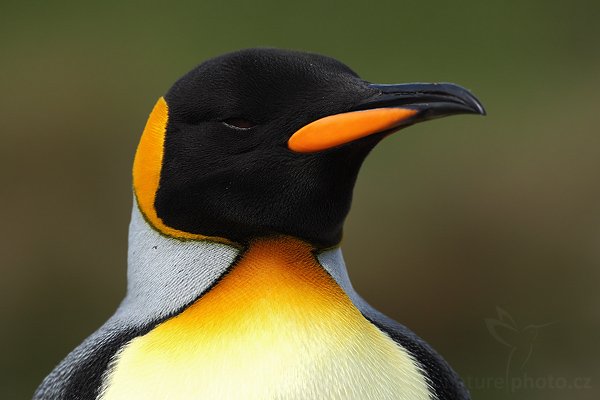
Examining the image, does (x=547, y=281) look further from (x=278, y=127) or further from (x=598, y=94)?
(x=278, y=127)

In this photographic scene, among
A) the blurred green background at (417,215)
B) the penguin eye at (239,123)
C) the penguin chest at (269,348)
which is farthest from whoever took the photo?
the blurred green background at (417,215)

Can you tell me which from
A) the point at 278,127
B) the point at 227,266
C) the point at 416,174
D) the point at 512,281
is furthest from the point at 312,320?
the point at 416,174

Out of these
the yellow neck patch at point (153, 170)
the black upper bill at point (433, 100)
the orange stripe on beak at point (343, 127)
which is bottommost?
the yellow neck patch at point (153, 170)

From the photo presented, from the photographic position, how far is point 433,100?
1.39m

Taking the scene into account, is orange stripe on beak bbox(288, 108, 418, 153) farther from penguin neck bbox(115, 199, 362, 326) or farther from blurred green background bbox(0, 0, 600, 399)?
blurred green background bbox(0, 0, 600, 399)

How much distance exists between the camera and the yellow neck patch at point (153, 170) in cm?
153

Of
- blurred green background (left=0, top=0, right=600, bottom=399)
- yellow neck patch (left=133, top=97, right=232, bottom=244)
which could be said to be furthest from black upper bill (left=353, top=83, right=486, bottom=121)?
blurred green background (left=0, top=0, right=600, bottom=399)

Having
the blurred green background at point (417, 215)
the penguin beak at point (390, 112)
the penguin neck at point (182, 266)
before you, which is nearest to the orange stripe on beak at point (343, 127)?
the penguin beak at point (390, 112)

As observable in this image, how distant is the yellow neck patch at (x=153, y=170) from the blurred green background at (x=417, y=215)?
2359 mm

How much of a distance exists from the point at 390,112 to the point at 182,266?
0.40 metres

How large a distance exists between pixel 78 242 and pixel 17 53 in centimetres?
226

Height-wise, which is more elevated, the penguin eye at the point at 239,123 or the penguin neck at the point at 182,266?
the penguin eye at the point at 239,123

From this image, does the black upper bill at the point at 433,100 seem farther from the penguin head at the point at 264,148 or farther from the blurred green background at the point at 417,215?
the blurred green background at the point at 417,215

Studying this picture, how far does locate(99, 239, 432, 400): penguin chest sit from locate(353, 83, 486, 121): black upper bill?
0.89 feet
